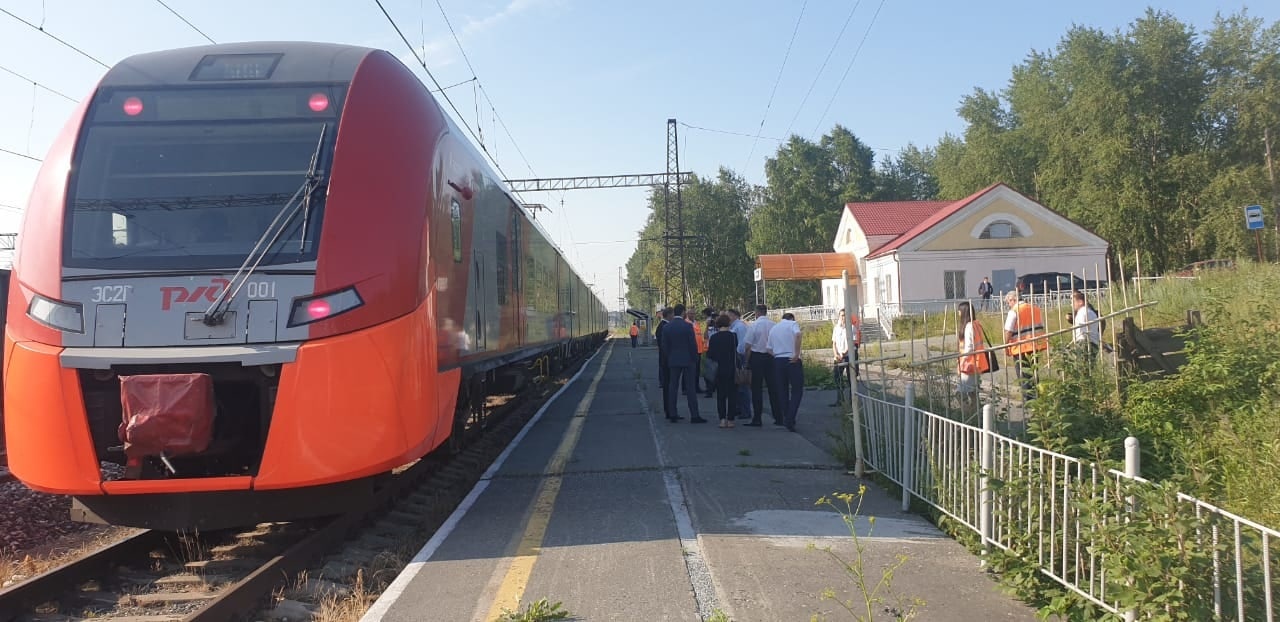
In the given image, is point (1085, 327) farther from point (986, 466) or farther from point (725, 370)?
point (725, 370)

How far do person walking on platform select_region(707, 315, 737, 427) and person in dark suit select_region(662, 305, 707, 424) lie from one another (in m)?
0.30

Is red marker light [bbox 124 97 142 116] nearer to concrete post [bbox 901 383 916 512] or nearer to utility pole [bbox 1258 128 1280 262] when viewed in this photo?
concrete post [bbox 901 383 916 512]

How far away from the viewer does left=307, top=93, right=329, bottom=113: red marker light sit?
5.74 m

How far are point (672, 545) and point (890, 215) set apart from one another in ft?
145

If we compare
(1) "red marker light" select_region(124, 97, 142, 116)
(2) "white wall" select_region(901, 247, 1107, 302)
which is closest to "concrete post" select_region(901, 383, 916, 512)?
(1) "red marker light" select_region(124, 97, 142, 116)

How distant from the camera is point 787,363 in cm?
1059

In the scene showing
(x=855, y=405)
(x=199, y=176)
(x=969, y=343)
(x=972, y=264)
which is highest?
(x=972, y=264)

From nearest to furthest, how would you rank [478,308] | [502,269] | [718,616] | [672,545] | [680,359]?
1. [718,616]
2. [672,545]
3. [478,308]
4. [502,269]
5. [680,359]

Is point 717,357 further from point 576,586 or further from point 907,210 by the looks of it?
point 907,210

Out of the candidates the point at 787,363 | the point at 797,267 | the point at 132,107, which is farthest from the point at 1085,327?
the point at 797,267

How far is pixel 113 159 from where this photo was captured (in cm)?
559

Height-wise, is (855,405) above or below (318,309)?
below

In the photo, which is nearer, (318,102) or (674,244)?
(318,102)

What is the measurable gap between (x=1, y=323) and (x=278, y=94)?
4501 millimetres
